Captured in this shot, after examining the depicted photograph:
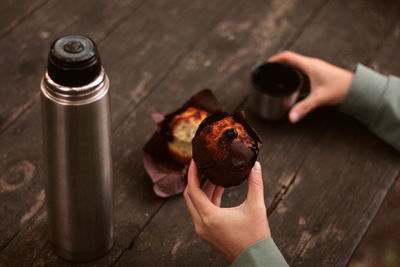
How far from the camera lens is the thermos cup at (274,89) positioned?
1.59 meters

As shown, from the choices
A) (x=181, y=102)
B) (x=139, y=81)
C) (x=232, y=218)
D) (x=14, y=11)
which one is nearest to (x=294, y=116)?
(x=181, y=102)

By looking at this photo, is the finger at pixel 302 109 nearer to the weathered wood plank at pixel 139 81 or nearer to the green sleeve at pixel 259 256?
the weathered wood plank at pixel 139 81

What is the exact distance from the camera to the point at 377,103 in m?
1.64

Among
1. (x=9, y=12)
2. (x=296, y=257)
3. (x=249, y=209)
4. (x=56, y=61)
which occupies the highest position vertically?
(x=56, y=61)

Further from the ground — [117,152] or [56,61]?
[56,61]

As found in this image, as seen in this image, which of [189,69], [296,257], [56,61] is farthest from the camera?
[189,69]

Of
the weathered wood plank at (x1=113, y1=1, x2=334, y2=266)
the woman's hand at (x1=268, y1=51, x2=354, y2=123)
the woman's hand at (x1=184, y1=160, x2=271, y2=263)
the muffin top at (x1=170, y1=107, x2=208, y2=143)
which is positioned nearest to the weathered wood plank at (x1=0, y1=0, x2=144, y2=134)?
the weathered wood plank at (x1=113, y1=1, x2=334, y2=266)

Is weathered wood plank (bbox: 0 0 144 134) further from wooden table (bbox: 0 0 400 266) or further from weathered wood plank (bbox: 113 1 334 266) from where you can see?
weathered wood plank (bbox: 113 1 334 266)

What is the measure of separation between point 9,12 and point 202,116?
27.0 inches

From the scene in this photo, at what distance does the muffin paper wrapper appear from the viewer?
1.45 m

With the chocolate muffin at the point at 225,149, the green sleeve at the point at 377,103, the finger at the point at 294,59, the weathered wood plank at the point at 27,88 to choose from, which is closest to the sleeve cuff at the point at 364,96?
the green sleeve at the point at 377,103

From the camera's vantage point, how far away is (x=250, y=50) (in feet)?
5.90

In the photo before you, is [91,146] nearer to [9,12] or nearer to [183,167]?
[183,167]

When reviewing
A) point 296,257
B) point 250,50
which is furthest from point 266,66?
point 296,257
